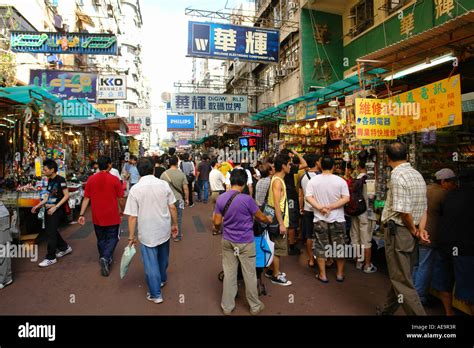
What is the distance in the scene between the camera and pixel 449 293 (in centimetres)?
370

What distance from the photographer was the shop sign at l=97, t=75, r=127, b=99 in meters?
14.9

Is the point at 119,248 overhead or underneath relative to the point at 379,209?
underneath

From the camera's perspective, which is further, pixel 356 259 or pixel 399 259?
pixel 356 259

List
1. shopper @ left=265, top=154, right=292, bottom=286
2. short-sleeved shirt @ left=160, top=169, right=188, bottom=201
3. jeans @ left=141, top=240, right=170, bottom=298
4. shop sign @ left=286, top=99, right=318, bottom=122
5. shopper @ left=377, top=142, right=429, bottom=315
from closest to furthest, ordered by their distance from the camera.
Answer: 1. shopper @ left=377, top=142, right=429, bottom=315
2. jeans @ left=141, top=240, right=170, bottom=298
3. shopper @ left=265, top=154, right=292, bottom=286
4. short-sleeved shirt @ left=160, top=169, right=188, bottom=201
5. shop sign @ left=286, top=99, right=318, bottom=122

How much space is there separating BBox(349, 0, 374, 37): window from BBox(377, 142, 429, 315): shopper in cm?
880

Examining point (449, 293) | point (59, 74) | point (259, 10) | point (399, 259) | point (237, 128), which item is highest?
point (259, 10)

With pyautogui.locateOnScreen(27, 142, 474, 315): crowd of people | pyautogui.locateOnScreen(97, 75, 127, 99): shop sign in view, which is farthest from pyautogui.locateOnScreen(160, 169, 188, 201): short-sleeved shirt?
pyautogui.locateOnScreen(97, 75, 127, 99): shop sign

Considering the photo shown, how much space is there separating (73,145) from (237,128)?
352 inches

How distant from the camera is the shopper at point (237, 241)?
3.74 metres

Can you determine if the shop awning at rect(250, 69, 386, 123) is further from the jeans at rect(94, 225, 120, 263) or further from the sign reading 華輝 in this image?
the jeans at rect(94, 225, 120, 263)

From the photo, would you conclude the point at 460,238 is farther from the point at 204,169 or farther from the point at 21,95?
the point at 204,169

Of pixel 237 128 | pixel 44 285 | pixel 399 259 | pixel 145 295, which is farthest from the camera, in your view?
pixel 237 128
